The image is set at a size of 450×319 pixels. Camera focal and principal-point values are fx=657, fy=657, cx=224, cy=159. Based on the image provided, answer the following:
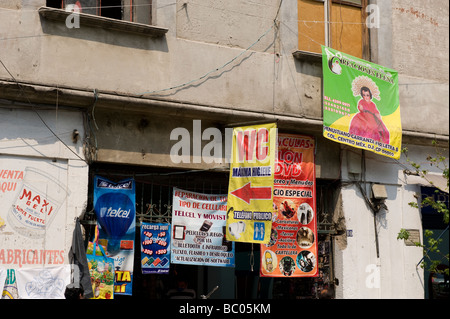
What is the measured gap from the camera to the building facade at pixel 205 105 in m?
8.39

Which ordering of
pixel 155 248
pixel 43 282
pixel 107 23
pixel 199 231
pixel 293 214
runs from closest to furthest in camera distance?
1. pixel 43 282
2. pixel 107 23
3. pixel 155 248
4. pixel 199 231
5. pixel 293 214

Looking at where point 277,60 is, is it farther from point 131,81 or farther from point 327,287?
point 327,287

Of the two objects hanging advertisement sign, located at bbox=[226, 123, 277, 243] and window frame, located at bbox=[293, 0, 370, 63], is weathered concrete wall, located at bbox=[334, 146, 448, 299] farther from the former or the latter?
hanging advertisement sign, located at bbox=[226, 123, 277, 243]

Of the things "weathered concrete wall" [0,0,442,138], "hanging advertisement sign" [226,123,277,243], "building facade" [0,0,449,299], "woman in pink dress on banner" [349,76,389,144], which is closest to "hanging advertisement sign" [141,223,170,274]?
"building facade" [0,0,449,299]

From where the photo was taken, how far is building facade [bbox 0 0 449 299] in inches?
330

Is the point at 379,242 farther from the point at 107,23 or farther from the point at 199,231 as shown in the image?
the point at 107,23

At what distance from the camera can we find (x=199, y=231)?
31.5 feet

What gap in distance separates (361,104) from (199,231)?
3.30 meters

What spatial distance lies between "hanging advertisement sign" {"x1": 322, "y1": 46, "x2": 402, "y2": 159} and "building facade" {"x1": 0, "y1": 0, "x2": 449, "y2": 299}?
30cm

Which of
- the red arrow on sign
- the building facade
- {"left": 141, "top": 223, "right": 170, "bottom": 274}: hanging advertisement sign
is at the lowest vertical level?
{"left": 141, "top": 223, "right": 170, "bottom": 274}: hanging advertisement sign

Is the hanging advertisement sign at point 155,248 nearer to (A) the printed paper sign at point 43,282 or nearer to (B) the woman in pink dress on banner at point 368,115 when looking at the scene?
(A) the printed paper sign at point 43,282

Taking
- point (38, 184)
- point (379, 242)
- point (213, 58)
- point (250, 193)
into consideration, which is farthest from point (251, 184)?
point (38, 184)

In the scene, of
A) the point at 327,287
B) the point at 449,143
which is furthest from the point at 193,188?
the point at 449,143

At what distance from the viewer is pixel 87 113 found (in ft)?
28.9
